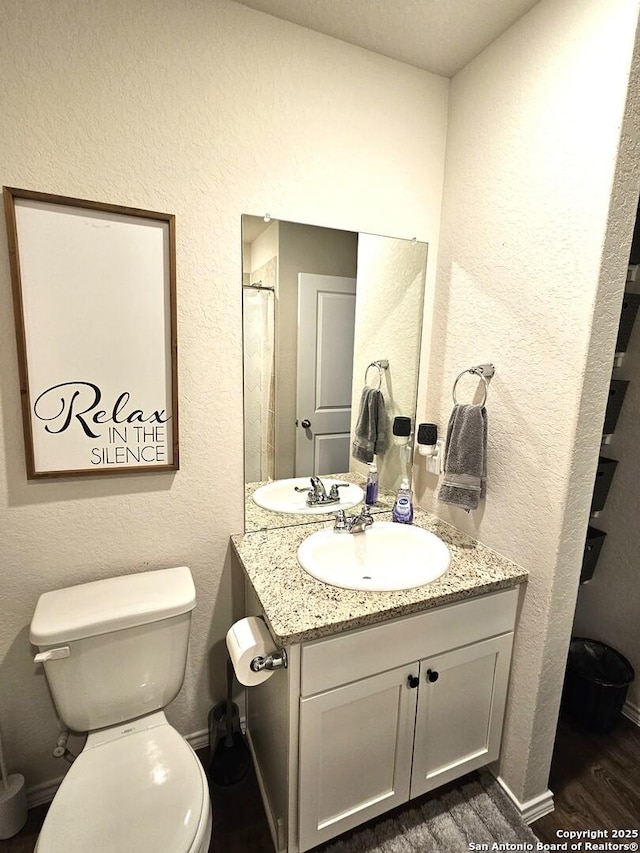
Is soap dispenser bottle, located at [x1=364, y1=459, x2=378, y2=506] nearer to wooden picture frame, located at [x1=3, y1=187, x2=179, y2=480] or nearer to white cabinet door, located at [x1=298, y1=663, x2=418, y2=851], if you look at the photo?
white cabinet door, located at [x1=298, y1=663, x2=418, y2=851]

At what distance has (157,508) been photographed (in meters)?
1.30

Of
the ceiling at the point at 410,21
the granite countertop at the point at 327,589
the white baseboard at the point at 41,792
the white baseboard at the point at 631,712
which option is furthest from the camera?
the white baseboard at the point at 631,712

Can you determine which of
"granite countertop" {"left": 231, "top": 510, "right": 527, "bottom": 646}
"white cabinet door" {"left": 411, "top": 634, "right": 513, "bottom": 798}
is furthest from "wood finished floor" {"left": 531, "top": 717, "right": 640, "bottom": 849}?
"granite countertop" {"left": 231, "top": 510, "right": 527, "bottom": 646}

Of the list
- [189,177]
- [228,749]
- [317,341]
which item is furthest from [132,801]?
[189,177]

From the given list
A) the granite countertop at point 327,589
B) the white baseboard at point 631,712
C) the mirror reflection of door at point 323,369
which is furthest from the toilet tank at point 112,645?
the white baseboard at point 631,712

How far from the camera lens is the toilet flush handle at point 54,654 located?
3.34 ft

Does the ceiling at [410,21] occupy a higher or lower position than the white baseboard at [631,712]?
higher

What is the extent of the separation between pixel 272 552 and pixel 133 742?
61 centimetres

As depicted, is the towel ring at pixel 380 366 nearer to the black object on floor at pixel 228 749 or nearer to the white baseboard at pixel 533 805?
the black object on floor at pixel 228 749

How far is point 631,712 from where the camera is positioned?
1687 mm

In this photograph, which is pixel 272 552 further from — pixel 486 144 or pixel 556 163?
pixel 486 144

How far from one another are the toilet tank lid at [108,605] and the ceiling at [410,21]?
5.67 feet

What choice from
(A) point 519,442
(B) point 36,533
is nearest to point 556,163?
(A) point 519,442

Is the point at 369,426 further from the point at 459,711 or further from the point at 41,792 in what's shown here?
the point at 41,792
